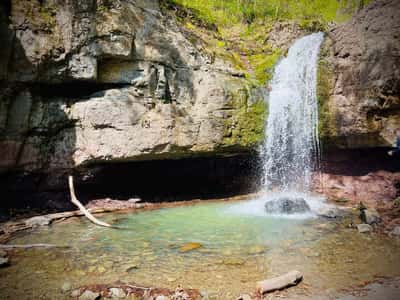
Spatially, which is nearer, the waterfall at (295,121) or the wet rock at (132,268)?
the wet rock at (132,268)

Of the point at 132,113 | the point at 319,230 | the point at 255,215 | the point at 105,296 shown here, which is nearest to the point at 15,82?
the point at 132,113

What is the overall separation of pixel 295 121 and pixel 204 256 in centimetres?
713

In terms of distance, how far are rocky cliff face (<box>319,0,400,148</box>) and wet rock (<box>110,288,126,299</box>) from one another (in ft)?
28.8

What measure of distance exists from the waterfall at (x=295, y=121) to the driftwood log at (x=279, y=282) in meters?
7.09

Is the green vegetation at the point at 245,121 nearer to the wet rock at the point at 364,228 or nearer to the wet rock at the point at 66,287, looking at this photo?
the wet rock at the point at 364,228

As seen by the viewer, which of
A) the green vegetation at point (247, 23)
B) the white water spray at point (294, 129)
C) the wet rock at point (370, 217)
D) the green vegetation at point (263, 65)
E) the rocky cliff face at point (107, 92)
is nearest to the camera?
the wet rock at point (370, 217)

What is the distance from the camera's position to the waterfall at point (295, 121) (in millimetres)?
10562

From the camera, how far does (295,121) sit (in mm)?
10766

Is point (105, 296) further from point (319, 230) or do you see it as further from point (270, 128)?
point (270, 128)

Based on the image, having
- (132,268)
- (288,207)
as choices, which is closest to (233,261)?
(132,268)

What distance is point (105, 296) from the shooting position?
12.6ft

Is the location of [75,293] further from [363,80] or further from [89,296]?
[363,80]

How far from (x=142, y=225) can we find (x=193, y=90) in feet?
16.1

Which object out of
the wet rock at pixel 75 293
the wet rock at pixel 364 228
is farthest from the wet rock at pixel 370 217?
the wet rock at pixel 75 293
